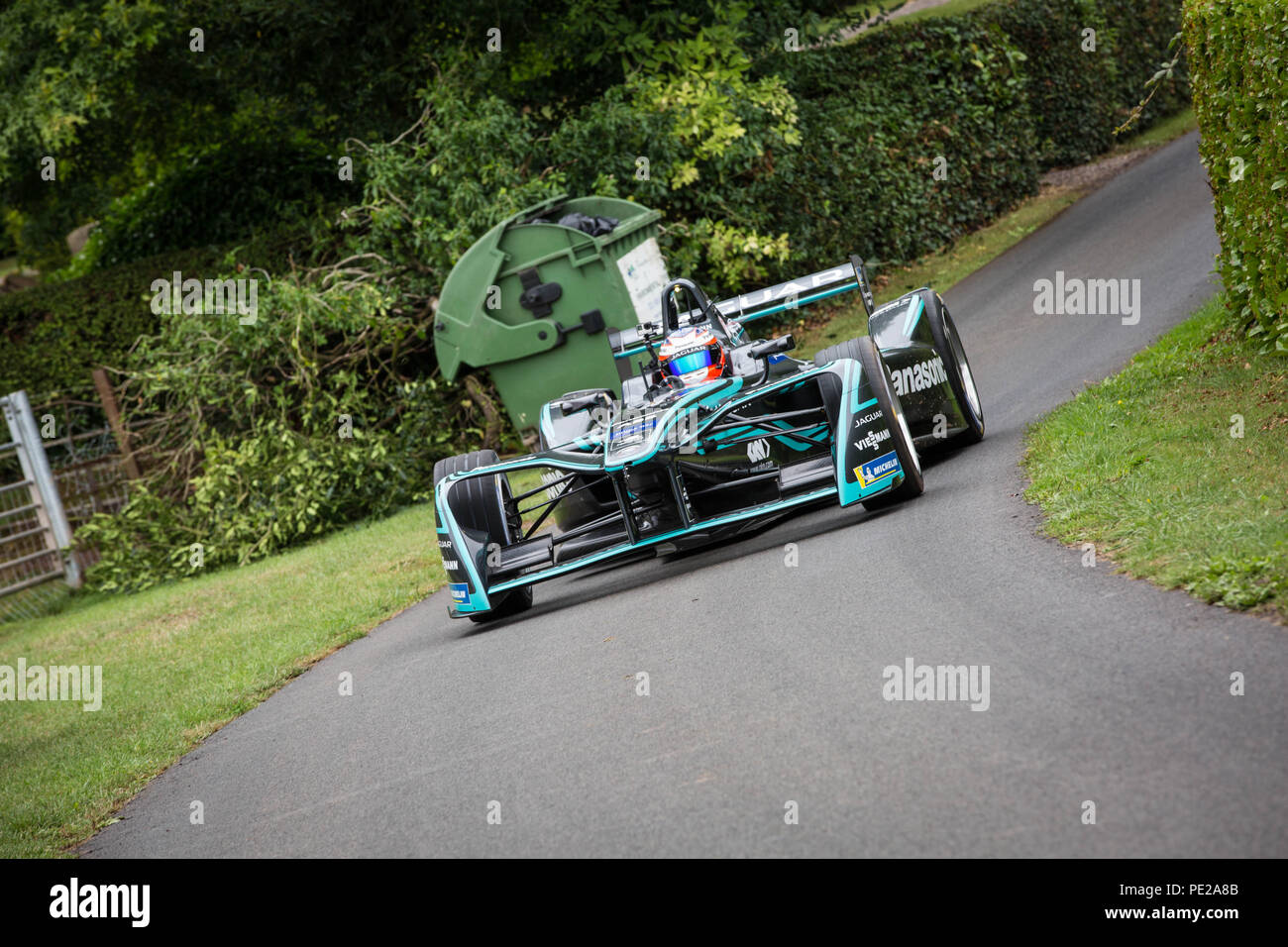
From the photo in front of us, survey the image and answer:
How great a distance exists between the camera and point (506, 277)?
13.7 m

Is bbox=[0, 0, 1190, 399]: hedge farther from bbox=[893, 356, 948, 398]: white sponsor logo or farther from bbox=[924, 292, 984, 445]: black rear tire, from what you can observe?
bbox=[893, 356, 948, 398]: white sponsor logo

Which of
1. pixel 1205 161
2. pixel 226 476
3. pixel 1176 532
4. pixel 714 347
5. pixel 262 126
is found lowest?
pixel 226 476

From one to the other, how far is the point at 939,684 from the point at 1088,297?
10791 millimetres

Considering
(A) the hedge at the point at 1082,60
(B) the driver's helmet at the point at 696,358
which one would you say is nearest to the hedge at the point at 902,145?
(A) the hedge at the point at 1082,60

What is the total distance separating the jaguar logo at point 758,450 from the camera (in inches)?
340

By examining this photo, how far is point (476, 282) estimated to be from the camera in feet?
44.8

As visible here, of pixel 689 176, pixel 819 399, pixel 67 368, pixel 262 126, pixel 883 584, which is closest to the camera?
pixel 883 584

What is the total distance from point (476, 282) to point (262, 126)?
9.13 metres

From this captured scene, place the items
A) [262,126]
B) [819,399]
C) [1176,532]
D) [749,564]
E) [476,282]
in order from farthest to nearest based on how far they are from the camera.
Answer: [262,126]
[476,282]
[819,399]
[749,564]
[1176,532]

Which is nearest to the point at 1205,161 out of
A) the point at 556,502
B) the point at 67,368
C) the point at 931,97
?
the point at 556,502

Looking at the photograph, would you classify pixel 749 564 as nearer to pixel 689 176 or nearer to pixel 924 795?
pixel 924 795

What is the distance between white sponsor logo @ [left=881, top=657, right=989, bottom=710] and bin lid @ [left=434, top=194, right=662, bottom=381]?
8.80m

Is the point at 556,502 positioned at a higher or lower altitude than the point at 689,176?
lower

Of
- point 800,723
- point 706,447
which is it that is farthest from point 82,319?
point 800,723
